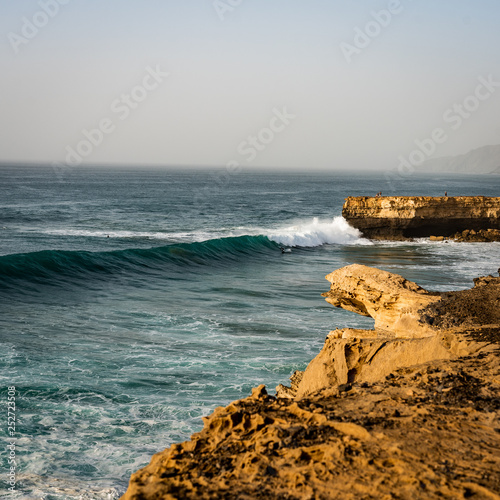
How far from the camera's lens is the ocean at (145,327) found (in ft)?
31.1

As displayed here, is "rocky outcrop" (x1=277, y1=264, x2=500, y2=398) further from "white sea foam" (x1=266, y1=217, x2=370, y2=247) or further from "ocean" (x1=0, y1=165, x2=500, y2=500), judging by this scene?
"white sea foam" (x1=266, y1=217, x2=370, y2=247)

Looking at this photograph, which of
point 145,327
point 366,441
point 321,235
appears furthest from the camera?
point 321,235

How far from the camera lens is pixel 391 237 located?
40.5 m

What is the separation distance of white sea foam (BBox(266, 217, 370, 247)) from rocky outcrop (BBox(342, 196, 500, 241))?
1.88 meters

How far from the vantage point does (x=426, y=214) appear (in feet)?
129

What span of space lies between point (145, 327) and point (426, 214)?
1094 inches

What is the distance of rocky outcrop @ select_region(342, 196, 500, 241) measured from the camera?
3919 cm

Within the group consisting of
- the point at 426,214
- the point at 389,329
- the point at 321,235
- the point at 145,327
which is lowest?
the point at 145,327

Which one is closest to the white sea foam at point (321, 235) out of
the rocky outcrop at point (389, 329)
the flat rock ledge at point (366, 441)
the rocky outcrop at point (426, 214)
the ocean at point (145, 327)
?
the ocean at point (145, 327)

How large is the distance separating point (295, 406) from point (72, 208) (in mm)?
56519

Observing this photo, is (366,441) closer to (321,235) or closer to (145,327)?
(145,327)

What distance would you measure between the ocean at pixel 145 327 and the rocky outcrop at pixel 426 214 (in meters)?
1.80

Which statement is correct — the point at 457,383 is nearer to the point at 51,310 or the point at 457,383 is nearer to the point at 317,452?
the point at 317,452

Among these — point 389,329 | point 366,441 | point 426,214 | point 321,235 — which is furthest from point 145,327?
point 426,214
